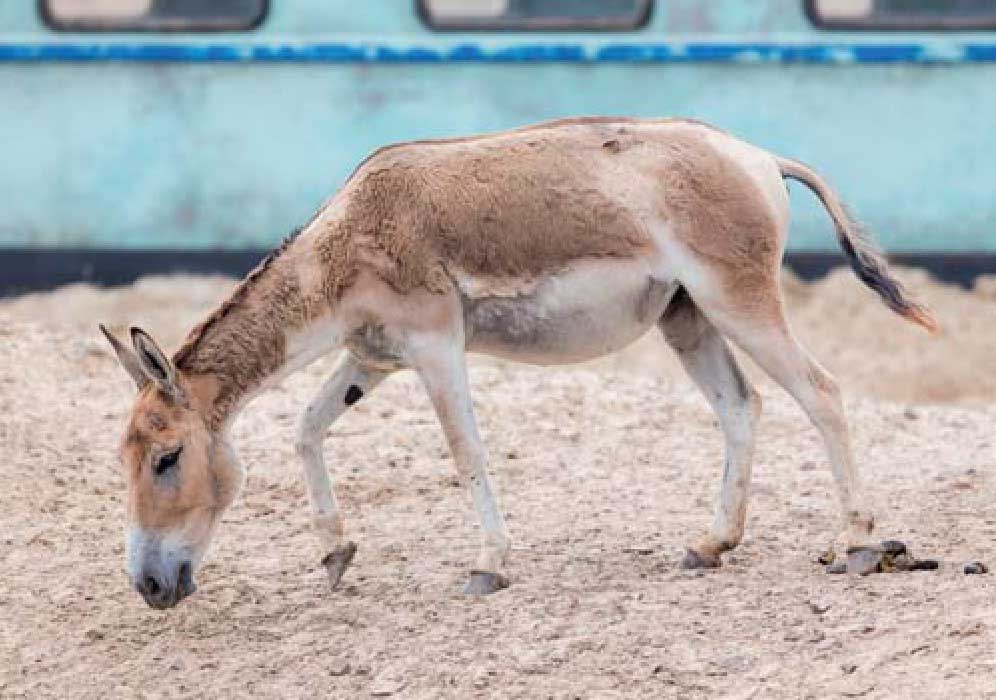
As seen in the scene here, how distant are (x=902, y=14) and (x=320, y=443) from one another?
19.4ft

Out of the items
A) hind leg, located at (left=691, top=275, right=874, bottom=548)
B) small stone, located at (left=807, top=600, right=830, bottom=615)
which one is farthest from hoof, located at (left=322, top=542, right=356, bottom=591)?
small stone, located at (left=807, top=600, right=830, bottom=615)

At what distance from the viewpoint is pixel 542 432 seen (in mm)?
9227

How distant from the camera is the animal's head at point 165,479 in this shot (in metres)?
6.62

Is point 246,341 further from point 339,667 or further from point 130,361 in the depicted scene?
point 339,667

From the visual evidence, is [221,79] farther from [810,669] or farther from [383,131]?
→ [810,669]

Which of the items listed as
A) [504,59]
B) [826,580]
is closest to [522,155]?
[826,580]

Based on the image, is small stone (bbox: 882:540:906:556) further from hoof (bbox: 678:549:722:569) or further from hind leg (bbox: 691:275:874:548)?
hoof (bbox: 678:549:722:569)

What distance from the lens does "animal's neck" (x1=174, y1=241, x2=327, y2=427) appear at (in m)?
6.79

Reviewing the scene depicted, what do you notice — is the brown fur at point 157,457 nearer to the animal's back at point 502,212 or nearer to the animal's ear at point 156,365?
the animal's ear at point 156,365

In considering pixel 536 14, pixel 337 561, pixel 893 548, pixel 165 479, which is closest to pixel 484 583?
pixel 337 561

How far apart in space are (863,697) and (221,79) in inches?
280

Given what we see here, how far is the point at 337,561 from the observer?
282 inches

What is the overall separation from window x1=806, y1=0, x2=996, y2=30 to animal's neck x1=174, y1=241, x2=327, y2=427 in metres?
5.72

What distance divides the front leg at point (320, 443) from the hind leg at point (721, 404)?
91cm
